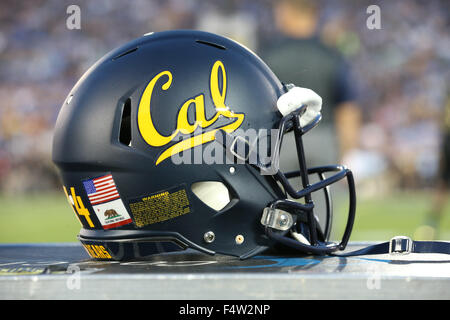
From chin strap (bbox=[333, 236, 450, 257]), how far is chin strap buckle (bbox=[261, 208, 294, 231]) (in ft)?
0.52

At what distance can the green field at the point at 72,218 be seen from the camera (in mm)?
5523

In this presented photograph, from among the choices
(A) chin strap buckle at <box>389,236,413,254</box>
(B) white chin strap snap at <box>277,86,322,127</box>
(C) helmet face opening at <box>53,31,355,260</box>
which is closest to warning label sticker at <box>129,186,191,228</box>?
(C) helmet face opening at <box>53,31,355,260</box>

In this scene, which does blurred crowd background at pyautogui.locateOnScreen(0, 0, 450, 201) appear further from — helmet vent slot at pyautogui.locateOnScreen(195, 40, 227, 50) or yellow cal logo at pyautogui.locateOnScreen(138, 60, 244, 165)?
yellow cal logo at pyautogui.locateOnScreen(138, 60, 244, 165)

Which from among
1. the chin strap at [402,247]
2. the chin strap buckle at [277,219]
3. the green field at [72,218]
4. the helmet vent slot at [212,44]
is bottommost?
the green field at [72,218]

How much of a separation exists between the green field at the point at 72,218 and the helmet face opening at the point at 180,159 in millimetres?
3622

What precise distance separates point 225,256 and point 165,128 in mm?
334

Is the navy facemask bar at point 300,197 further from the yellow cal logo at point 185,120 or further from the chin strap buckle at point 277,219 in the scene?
the yellow cal logo at point 185,120

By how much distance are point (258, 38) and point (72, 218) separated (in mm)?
3688

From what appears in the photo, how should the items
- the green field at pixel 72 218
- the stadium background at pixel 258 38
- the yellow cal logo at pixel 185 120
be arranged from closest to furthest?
the yellow cal logo at pixel 185 120
the green field at pixel 72 218
the stadium background at pixel 258 38

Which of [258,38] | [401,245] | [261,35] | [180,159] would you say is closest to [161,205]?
[180,159]

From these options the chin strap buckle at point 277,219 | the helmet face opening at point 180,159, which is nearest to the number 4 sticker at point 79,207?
the helmet face opening at point 180,159

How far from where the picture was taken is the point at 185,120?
1397mm

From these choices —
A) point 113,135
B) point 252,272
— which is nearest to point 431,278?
point 252,272

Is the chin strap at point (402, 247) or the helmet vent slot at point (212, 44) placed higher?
the helmet vent slot at point (212, 44)
